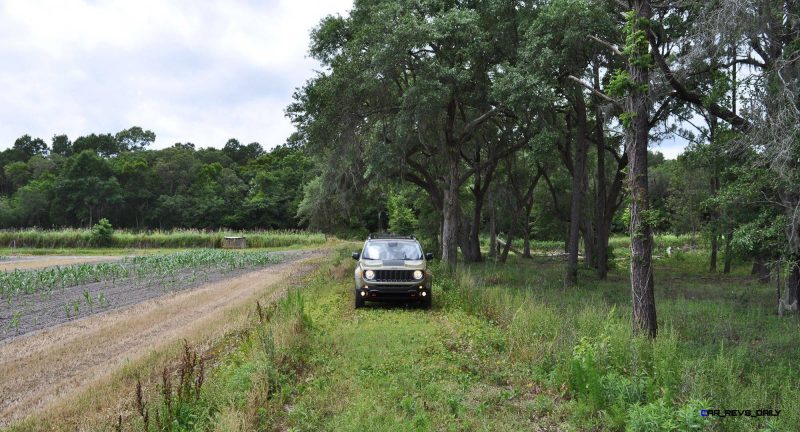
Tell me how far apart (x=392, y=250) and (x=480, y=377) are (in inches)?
280

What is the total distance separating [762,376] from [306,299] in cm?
1047

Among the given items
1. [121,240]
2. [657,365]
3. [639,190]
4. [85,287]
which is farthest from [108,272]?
[121,240]

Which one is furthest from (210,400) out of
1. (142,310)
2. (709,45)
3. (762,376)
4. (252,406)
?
(709,45)

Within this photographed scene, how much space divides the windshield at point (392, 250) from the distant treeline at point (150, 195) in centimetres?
6065

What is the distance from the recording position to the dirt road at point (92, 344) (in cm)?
790

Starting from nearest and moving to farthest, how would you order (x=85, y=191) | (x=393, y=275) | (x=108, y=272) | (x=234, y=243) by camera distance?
(x=393, y=275) → (x=108, y=272) → (x=234, y=243) → (x=85, y=191)

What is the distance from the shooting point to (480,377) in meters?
7.88

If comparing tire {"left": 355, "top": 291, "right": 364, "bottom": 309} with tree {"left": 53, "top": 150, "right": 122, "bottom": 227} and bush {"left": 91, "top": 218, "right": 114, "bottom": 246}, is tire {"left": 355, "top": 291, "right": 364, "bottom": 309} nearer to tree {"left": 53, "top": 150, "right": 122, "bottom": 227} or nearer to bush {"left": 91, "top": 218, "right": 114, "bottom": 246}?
bush {"left": 91, "top": 218, "right": 114, "bottom": 246}

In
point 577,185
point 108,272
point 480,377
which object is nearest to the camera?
point 480,377

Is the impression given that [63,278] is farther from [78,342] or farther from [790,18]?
[790,18]

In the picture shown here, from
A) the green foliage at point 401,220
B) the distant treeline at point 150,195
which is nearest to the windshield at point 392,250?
the green foliage at point 401,220

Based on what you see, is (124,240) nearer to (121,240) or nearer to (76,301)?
(121,240)

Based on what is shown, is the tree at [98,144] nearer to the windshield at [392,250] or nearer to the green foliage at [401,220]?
the green foliage at [401,220]

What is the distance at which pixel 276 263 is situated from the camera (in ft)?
109
